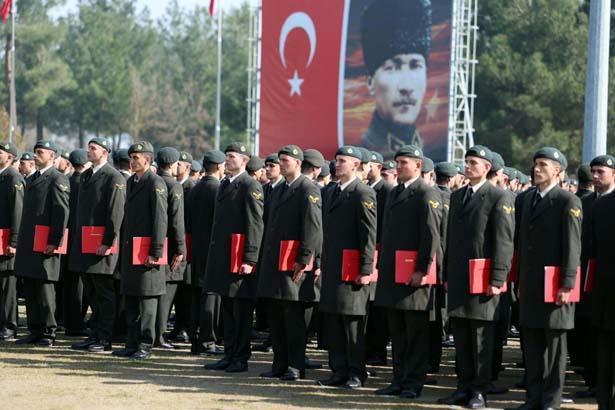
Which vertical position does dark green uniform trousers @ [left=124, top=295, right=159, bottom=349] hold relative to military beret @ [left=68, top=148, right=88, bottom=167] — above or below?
below

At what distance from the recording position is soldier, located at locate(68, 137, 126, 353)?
12.6 meters

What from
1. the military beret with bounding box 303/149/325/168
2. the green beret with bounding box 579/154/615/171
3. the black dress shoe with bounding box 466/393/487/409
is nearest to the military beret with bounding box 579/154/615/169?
the green beret with bounding box 579/154/615/171

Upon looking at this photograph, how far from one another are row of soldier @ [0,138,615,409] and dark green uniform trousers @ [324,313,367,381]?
14mm

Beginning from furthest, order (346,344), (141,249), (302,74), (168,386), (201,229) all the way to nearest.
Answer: (302,74) → (201,229) → (141,249) → (346,344) → (168,386)

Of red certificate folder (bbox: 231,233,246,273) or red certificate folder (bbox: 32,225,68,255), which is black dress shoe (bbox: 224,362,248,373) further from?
red certificate folder (bbox: 32,225,68,255)

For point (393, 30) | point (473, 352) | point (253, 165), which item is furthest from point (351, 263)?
point (393, 30)

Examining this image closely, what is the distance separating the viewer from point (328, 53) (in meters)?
30.7

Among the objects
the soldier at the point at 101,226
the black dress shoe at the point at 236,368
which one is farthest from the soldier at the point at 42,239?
the black dress shoe at the point at 236,368

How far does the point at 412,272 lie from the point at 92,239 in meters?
4.11

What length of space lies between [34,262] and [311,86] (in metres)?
18.9

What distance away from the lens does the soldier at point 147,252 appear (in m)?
12.1

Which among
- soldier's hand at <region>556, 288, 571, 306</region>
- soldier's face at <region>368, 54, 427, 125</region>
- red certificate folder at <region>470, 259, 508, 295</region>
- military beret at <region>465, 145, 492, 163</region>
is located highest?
soldier's face at <region>368, 54, 427, 125</region>

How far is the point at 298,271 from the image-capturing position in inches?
430

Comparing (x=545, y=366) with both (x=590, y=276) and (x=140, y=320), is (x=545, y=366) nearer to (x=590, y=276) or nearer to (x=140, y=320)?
(x=590, y=276)
